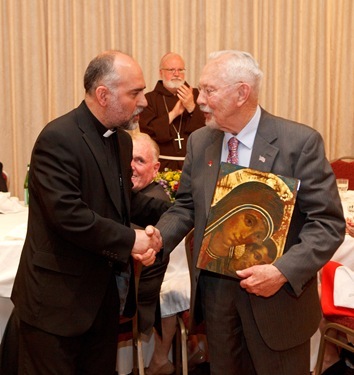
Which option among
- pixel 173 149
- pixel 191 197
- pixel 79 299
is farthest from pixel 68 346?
pixel 173 149

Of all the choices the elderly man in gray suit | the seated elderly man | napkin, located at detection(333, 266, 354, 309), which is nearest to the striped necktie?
the elderly man in gray suit

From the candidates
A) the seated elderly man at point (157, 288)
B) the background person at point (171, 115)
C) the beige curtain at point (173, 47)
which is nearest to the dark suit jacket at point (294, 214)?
the seated elderly man at point (157, 288)

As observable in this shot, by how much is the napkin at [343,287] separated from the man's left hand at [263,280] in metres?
1.02

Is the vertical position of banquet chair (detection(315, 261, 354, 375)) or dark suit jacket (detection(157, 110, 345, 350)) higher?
dark suit jacket (detection(157, 110, 345, 350))

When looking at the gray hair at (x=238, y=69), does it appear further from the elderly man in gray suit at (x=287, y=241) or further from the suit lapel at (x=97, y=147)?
the suit lapel at (x=97, y=147)

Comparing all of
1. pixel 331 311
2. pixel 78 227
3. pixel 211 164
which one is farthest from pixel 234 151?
pixel 331 311

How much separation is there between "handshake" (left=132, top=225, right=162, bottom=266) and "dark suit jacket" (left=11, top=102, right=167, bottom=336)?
0.05m

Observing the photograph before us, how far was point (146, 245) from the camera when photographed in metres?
2.39

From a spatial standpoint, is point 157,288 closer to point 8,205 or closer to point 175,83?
point 8,205

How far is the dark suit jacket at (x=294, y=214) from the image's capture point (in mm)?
2125

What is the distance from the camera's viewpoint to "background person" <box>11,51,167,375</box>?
2225 mm

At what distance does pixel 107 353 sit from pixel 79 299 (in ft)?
1.31

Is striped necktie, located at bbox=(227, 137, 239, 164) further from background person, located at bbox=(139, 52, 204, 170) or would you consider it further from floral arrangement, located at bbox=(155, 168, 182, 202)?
background person, located at bbox=(139, 52, 204, 170)

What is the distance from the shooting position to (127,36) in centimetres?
696
